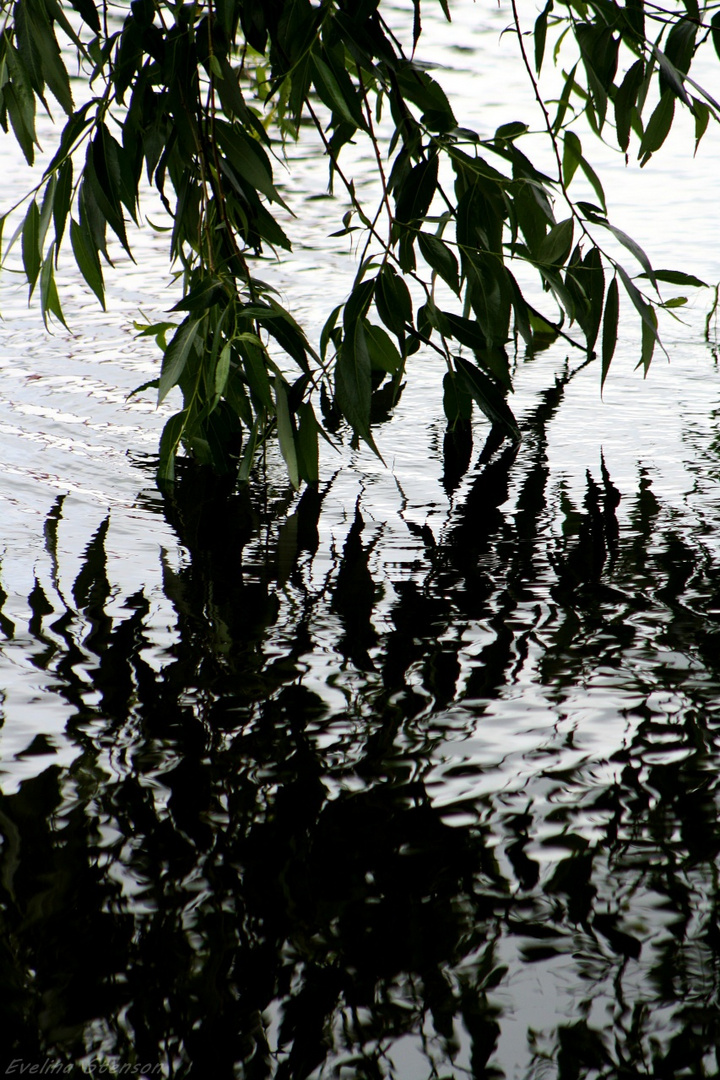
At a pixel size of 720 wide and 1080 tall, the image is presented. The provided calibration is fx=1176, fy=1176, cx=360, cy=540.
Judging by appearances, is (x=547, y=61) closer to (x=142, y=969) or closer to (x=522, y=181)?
(x=522, y=181)

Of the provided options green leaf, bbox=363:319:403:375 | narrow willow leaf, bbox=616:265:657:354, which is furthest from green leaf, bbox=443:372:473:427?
narrow willow leaf, bbox=616:265:657:354

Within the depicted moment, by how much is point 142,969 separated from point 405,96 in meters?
0.94

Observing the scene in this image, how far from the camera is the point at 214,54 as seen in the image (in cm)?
126

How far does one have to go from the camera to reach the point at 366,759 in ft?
→ 3.38

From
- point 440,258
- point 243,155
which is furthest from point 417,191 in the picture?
point 243,155

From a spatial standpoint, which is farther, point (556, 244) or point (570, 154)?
point (570, 154)

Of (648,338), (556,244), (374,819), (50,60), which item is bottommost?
(374,819)

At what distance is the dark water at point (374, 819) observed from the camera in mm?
741

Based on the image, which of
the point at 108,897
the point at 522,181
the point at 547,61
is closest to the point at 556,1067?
the point at 108,897

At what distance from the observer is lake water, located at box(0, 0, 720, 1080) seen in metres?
0.75

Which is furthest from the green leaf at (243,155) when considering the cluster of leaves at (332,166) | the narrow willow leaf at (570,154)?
the narrow willow leaf at (570,154)

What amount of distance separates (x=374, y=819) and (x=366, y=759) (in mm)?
88

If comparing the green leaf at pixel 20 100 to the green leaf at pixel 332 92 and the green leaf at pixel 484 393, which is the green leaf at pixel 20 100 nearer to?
the green leaf at pixel 332 92

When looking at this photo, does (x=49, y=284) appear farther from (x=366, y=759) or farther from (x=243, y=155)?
(x=366, y=759)
